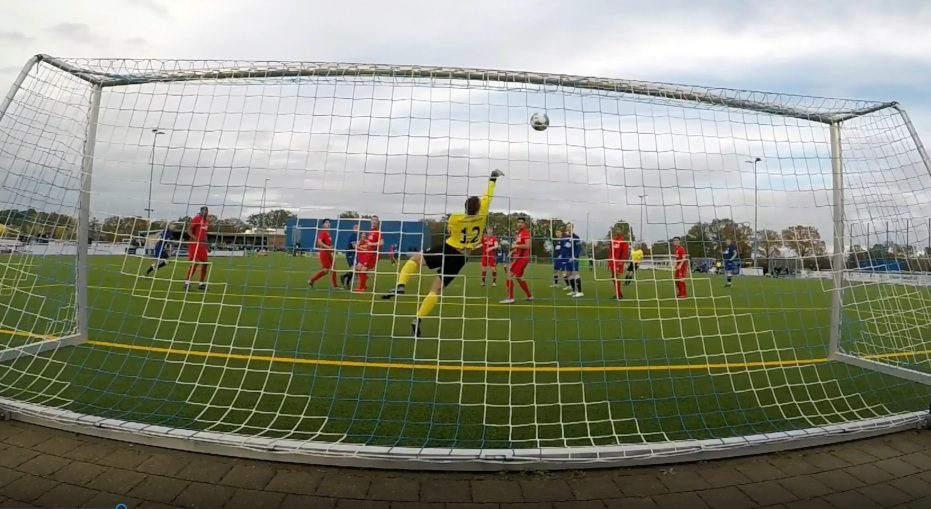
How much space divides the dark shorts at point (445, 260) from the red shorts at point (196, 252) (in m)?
2.33

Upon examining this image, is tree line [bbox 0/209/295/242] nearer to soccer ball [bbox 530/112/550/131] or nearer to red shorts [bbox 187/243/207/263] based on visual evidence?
red shorts [bbox 187/243/207/263]

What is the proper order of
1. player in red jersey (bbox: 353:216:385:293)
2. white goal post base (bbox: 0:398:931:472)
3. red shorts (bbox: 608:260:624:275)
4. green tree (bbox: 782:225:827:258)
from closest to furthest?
white goal post base (bbox: 0:398:931:472), player in red jersey (bbox: 353:216:385:293), red shorts (bbox: 608:260:624:275), green tree (bbox: 782:225:827:258)

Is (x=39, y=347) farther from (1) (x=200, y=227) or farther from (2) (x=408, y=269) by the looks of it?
(2) (x=408, y=269)

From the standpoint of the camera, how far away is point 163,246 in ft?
17.7

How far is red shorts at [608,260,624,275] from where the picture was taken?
4.99m

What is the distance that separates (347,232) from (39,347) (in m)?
3.56

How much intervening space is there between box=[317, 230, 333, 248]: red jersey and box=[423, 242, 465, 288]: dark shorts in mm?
996

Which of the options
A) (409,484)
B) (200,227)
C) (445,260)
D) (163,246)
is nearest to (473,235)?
(445,260)

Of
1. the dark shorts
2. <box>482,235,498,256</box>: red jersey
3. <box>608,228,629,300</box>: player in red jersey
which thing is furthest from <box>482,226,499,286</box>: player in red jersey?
<box>608,228,629,300</box>: player in red jersey

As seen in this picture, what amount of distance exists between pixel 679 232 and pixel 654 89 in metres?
1.29

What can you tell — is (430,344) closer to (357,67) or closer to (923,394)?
(357,67)

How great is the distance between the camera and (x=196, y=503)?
9.69 feet

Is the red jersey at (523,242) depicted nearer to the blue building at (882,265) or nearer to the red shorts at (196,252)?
the red shorts at (196,252)

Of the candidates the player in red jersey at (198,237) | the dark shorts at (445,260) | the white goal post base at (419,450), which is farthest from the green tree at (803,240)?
the player in red jersey at (198,237)
